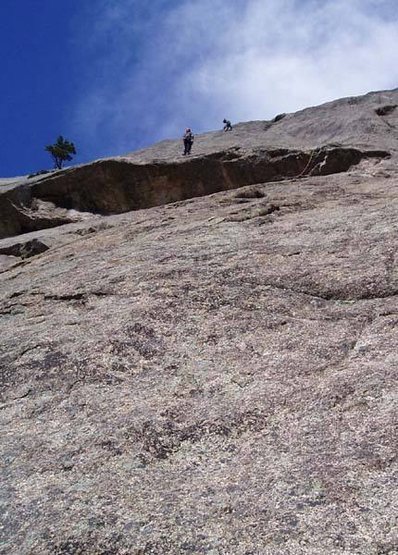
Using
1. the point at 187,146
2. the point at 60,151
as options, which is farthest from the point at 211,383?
the point at 60,151

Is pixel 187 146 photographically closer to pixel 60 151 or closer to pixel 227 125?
pixel 227 125

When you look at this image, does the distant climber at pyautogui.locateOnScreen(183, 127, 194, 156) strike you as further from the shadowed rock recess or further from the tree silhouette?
the tree silhouette

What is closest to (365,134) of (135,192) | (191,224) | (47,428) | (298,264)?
(135,192)

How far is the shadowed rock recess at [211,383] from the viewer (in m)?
7.79

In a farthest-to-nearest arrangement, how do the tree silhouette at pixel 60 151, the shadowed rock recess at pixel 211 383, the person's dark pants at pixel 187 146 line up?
the tree silhouette at pixel 60 151, the person's dark pants at pixel 187 146, the shadowed rock recess at pixel 211 383

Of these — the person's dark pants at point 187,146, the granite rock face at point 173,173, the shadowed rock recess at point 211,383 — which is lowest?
the shadowed rock recess at point 211,383

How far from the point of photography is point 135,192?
29062mm

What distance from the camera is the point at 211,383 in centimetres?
1060

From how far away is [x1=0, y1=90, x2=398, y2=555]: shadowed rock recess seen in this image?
25.5 ft

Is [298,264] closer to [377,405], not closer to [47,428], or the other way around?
[377,405]

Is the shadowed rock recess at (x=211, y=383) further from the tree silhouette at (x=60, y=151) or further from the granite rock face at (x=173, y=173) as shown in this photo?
the tree silhouette at (x=60, y=151)

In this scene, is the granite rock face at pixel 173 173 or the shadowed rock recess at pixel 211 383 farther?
the granite rock face at pixel 173 173

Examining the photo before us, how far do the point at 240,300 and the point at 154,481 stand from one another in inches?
205

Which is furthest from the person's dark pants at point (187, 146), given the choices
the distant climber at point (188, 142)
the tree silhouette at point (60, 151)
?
the tree silhouette at point (60, 151)
